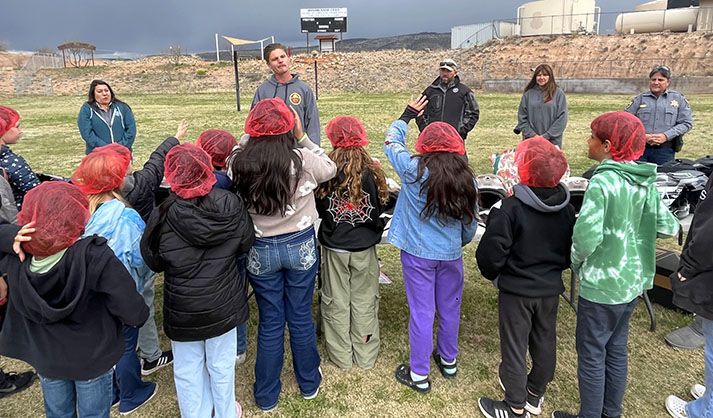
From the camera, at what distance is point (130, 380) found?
2676 mm

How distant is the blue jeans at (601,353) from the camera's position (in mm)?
2307

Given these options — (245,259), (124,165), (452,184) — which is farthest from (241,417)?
(452,184)

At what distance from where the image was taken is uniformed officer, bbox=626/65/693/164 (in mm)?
4586

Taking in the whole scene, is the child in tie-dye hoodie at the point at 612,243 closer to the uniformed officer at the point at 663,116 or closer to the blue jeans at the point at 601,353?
the blue jeans at the point at 601,353

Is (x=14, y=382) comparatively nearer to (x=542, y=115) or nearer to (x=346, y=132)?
(x=346, y=132)

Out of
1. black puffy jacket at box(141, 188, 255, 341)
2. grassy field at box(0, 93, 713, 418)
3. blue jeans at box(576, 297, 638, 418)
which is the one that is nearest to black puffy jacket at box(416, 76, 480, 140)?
grassy field at box(0, 93, 713, 418)

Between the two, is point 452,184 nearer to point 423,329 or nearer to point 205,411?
point 423,329

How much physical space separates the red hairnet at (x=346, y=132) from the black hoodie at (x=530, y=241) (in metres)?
0.90

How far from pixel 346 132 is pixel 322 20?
56.6 m

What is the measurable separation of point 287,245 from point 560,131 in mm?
4103

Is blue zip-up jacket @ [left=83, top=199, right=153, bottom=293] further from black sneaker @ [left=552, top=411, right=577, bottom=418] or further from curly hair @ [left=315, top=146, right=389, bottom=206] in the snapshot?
black sneaker @ [left=552, top=411, right=577, bottom=418]

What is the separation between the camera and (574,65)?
112 feet

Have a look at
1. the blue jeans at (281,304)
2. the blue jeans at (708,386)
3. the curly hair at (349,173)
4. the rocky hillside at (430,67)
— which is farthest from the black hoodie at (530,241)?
the rocky hillside at (430,67)

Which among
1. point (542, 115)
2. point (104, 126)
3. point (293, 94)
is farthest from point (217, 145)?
point (542, 115)
